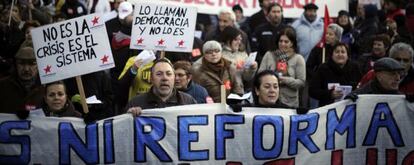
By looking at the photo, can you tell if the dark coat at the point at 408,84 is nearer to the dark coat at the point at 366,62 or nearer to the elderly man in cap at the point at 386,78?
the elderly man in cap at the point at 386,78

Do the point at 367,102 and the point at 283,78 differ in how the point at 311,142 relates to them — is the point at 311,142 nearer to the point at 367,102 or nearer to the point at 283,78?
the point at 367,102

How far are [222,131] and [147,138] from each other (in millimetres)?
643

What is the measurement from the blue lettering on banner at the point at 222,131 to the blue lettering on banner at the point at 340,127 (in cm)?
77

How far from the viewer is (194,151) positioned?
9.52 meters

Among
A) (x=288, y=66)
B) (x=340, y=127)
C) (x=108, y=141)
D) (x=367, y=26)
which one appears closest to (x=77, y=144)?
(x=108, y=141)

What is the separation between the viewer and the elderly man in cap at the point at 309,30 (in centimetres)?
1603

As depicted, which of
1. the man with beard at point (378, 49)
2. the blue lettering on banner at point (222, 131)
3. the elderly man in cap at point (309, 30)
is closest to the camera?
the blue lettering on banner at point (222, 131)

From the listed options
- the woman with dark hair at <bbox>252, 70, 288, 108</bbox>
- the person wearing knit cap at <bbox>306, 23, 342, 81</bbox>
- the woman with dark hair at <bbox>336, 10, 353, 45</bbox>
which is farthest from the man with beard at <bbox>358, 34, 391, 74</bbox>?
the woman with dark hair at <bbox>252, 70, 288, 108</bbox>

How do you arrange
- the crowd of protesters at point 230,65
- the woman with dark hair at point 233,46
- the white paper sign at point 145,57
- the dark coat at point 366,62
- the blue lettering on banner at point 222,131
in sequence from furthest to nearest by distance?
the dark coat at point 366,62 < the woman with dark hair at point 233,46 < the white paper sign at point 145,57 < the crowd of protesters at point 230,65 < the blue lettering on banner at point 222,131

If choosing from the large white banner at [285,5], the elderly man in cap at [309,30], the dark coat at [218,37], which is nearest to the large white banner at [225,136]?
the dark coat at [218,37]

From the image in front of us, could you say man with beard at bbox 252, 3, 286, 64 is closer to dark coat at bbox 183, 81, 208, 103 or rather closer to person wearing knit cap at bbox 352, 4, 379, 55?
person wearing knit cap at bbox 352, 4, 379, 55

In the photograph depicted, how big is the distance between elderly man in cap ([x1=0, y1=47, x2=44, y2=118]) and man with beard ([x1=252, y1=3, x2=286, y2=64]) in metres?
5.16

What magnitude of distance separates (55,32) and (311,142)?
2493mm

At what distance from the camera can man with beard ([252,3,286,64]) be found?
16.1 m
